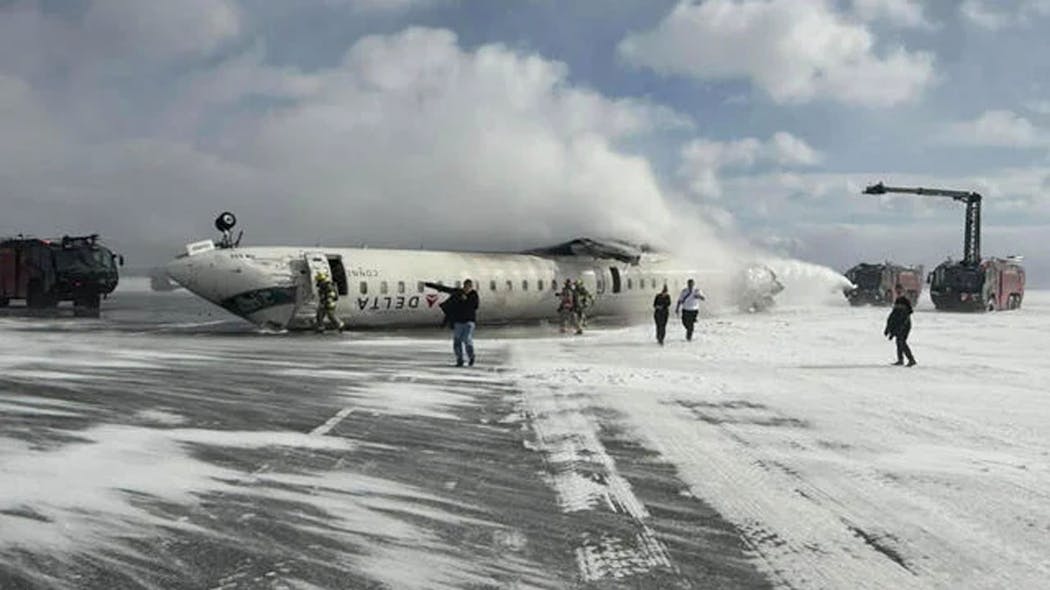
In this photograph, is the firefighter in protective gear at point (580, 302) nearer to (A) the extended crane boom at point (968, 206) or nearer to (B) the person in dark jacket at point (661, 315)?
(B) the person in dark jacket at point (661, 315)

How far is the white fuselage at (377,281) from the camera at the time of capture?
965 inches

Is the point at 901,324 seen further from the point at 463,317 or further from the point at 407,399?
the point at 407,399

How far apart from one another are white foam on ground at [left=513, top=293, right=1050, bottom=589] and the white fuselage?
832 centimetres

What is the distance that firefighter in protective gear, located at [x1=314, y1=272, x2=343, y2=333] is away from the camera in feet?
81.9

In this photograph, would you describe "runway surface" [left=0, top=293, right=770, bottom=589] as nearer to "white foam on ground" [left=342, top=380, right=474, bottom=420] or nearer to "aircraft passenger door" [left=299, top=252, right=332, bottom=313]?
"white foam on ground" [left=342, top=380, right=474, bottom=420]

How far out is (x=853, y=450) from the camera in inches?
336

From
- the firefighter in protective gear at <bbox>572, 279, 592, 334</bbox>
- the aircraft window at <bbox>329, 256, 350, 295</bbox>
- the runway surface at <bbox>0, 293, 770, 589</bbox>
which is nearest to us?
the runway surface at <bbox>0, 293, 770, 589</bbox>

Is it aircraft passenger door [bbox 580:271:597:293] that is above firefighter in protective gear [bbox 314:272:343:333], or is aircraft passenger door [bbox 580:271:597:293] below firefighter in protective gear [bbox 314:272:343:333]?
above

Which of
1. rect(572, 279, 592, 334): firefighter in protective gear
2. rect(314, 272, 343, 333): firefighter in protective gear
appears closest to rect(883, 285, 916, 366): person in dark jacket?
rect(572, 279, 592, 334): firefighter in protective gear

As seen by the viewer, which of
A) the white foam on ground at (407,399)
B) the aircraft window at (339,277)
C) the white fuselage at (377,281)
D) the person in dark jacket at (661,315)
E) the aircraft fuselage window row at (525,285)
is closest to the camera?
the white foam on ground at (407,399)

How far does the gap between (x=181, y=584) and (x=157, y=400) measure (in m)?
7.50

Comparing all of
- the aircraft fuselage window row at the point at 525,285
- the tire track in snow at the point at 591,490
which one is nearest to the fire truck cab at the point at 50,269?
the aircraft fuselage window row at the point at 525,285

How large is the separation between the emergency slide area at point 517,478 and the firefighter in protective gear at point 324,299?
9375 mm

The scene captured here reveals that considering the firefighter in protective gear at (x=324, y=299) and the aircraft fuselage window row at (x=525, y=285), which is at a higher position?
the aircraft fuselage window row at (x=525, y=285)
